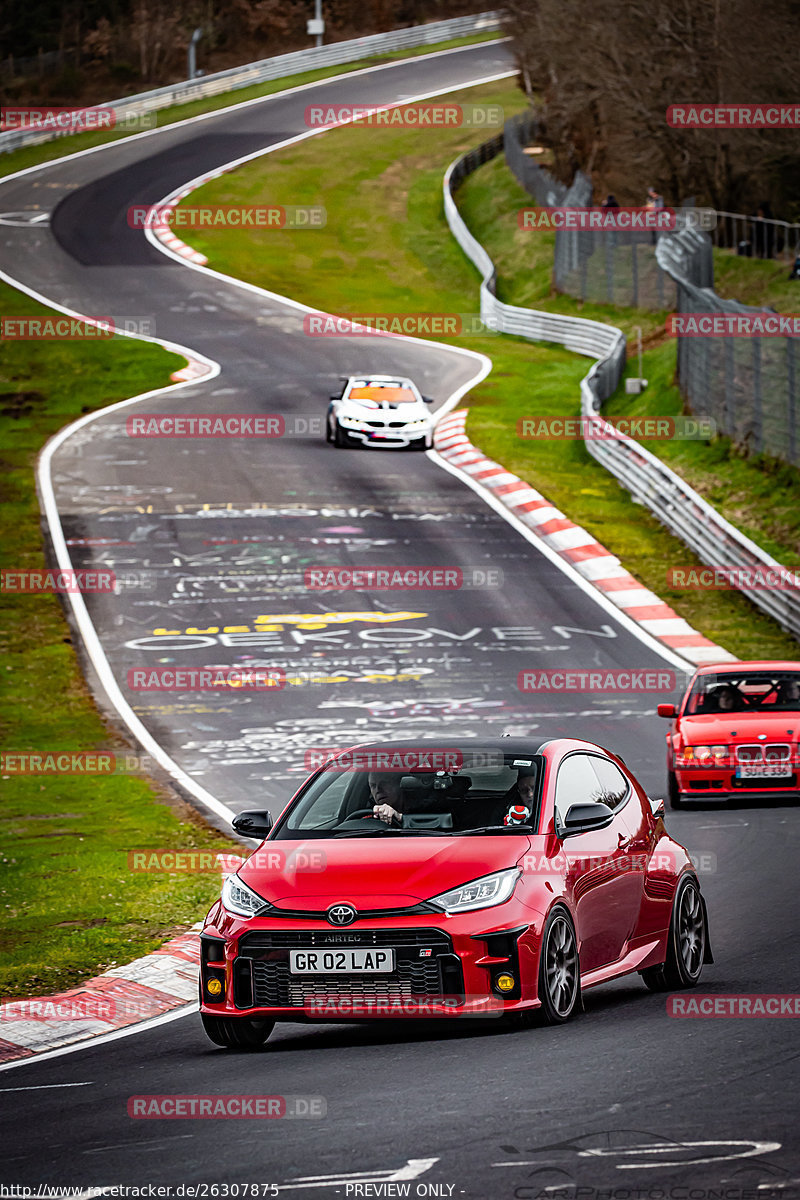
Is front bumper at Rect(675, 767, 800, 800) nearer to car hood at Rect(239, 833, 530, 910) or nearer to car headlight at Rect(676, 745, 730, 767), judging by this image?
car headlight at Rect(676, 745, 730, 767)

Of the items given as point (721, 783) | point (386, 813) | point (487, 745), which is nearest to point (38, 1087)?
point (386, 813)

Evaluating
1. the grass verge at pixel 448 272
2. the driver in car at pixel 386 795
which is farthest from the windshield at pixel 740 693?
the driver in car at pixel 386 795

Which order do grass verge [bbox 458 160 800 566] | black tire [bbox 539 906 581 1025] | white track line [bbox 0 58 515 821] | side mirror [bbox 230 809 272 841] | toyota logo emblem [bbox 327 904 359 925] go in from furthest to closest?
grass verge [bbox 458 160 800 566] → white track line [bbox 0 58 515 821] → side mirror [bbox 230 809 272 841] → black tire [bbox 539 906 581 1025] → toyota logo emblem [bbox 327 904 359 925]

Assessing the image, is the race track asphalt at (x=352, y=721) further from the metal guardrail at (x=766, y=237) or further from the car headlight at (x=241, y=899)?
the metal guardrail at (x=766, y=237)

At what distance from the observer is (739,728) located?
1830 centimetres

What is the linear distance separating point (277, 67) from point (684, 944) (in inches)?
3309

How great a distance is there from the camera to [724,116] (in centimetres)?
4850

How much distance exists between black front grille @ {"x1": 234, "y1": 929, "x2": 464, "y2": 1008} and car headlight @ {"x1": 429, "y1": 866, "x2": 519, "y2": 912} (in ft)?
0.51

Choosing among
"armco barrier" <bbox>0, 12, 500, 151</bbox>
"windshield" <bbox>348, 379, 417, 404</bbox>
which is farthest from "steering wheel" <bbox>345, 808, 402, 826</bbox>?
"armco barrier" <bbox>0, 12, 500, 151</bbox>

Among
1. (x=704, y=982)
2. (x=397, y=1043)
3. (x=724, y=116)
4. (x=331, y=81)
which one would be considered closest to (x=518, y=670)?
(x=704, y=982)

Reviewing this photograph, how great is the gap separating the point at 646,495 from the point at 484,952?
90.7 ft

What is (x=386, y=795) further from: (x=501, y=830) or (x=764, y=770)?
(x=764, y=770)

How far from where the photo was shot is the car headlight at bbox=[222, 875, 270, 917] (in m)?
8.95

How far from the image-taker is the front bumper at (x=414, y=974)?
28.3 ft
